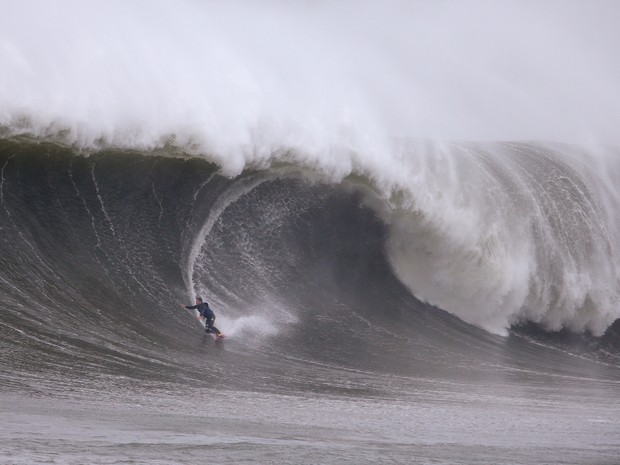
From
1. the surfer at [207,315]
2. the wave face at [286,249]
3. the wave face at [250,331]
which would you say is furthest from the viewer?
the wave face at [286,249]

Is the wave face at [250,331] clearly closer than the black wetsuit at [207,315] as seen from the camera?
Yes

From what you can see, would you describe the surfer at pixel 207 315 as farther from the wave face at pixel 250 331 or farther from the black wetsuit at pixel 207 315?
the wave face at pixel 250 331

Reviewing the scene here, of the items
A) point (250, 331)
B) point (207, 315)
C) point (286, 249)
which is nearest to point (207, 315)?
point (207, 315)

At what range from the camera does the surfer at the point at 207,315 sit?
10.5m

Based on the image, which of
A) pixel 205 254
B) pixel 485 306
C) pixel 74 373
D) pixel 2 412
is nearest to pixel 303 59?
pixel 485 306

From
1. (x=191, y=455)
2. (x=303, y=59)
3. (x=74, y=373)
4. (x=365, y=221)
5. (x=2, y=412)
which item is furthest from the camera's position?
(x=303, y=59)

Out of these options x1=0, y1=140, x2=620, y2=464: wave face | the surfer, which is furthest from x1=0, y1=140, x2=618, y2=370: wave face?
the surfer

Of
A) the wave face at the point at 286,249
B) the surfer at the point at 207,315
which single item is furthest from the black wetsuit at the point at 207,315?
the wave face at the point at 286,249

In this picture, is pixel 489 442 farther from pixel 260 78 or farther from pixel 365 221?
pixel 260 78

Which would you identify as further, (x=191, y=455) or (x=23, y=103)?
(x=23, y=103)

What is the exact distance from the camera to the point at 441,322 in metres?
14.3

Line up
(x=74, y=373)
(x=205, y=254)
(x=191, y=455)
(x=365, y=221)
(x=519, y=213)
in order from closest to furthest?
(x=191, y=455), (x=74, y=373), (x=205, y=254), (x=365, y=221), (x=519, y=213)

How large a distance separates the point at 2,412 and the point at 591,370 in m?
9.50

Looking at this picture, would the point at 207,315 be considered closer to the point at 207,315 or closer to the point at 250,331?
the point at 207,315
